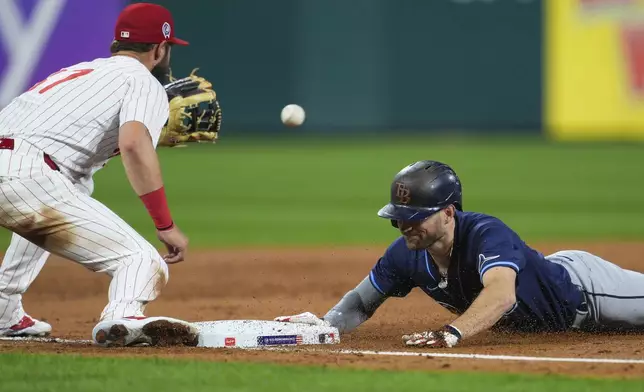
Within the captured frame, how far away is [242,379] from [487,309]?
109 centimetres

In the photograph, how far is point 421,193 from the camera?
489 cm

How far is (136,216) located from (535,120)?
8780 mm

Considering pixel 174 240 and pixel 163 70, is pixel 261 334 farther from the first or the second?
pixel 163 70

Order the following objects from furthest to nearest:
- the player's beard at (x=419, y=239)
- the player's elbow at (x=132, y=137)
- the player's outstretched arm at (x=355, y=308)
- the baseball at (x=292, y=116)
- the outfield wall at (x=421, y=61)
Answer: the outfield wall at (x=421, y=61), the baseball at (x=292, y=116), the player's outstretched arm at (x=355, y=308), the player's beard at (x=419, y=239), the player's elbow at (x=132, y=137)

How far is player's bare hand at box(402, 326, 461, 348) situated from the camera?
476 cm

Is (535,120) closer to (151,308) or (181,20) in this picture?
(181,20)

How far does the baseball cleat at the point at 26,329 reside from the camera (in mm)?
5578

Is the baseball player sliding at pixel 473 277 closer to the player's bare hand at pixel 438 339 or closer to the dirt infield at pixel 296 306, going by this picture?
the player's bare hand at pixel 438 339

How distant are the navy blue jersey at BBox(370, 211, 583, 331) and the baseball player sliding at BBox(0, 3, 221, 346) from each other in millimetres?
988

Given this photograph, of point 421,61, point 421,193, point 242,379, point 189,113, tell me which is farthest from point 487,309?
point 421,61

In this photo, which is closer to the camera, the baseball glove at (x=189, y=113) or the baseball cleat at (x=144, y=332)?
the baseball cleat at (x=144, y=332)

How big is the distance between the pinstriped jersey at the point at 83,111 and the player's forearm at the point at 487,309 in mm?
1478

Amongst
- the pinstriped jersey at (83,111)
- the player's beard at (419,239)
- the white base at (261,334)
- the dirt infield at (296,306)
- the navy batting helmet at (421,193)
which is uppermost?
the pinstriped jersey at (83,111)

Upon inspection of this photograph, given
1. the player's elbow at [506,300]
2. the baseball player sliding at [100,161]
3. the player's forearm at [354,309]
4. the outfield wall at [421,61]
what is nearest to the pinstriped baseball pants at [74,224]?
the baseball player sliding at [100,161]
